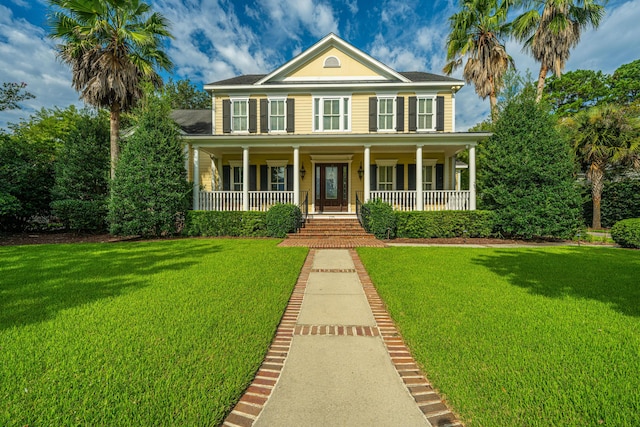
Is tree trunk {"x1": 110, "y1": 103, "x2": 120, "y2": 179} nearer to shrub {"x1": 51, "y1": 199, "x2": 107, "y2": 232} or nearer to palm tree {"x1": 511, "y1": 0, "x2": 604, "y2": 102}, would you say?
shrub {"x1": 51, "y1": 199, "x2": 107, "y2": 232}

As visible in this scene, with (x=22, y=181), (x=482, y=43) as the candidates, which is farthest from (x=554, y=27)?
(x=22, y=181)

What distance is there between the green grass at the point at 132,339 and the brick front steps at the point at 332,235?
10.3 feet

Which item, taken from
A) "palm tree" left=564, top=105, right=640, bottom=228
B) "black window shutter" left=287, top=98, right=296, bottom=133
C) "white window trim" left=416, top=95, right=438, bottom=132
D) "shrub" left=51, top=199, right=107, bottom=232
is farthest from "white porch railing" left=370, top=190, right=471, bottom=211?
"shrub" left=51, top=199, right=107, bottom=232

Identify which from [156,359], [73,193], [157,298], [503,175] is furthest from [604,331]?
[73,193]

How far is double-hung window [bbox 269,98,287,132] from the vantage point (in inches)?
539

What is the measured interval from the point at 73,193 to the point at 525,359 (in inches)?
605

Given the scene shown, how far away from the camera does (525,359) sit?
2684mm

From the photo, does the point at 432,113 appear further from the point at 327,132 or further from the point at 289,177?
the point at 289,177

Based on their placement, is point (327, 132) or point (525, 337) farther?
point (327, 132)

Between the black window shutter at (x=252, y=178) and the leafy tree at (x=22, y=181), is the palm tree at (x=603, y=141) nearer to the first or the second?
the black window shutter at (x=252, y=178)

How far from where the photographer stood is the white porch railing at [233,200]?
40.4 feet

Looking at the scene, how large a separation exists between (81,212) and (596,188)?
24.5 m

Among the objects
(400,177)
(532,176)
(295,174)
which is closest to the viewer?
(532,176)

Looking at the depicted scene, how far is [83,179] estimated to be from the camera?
39.1ft
